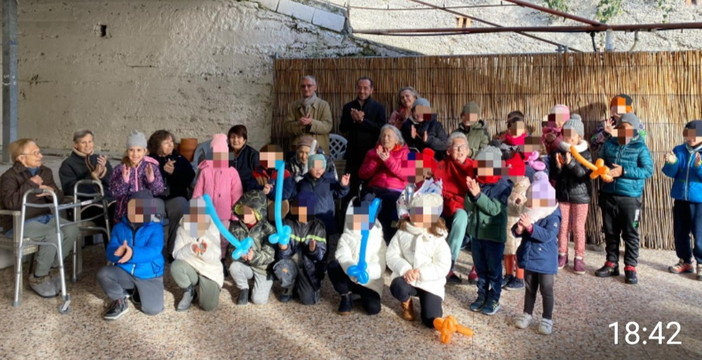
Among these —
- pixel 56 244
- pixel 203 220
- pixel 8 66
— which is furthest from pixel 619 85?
pixel 8 66

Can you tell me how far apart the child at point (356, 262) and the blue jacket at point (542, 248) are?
1.01 meters

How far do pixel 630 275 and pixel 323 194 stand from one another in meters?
2.68

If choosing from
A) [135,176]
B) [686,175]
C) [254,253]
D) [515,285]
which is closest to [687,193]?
[686,175]

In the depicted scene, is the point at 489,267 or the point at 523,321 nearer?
the point at 523,321

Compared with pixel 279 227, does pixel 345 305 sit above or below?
below

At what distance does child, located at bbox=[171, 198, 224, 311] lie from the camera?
4.34m

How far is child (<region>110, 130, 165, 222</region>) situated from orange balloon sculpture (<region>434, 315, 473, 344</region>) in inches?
96.6

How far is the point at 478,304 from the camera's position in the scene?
4.40 meters

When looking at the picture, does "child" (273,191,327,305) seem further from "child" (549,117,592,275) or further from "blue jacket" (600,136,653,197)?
"blue jacket" (600,136,653,197)

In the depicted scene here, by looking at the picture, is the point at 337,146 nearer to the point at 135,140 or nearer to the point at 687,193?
the point at 135,140

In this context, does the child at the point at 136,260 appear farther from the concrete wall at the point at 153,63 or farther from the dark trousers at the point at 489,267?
the concrete wall at the point at 153,63

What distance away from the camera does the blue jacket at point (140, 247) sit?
14.0ft

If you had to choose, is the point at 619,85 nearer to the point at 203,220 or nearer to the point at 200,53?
the point at 203,220
